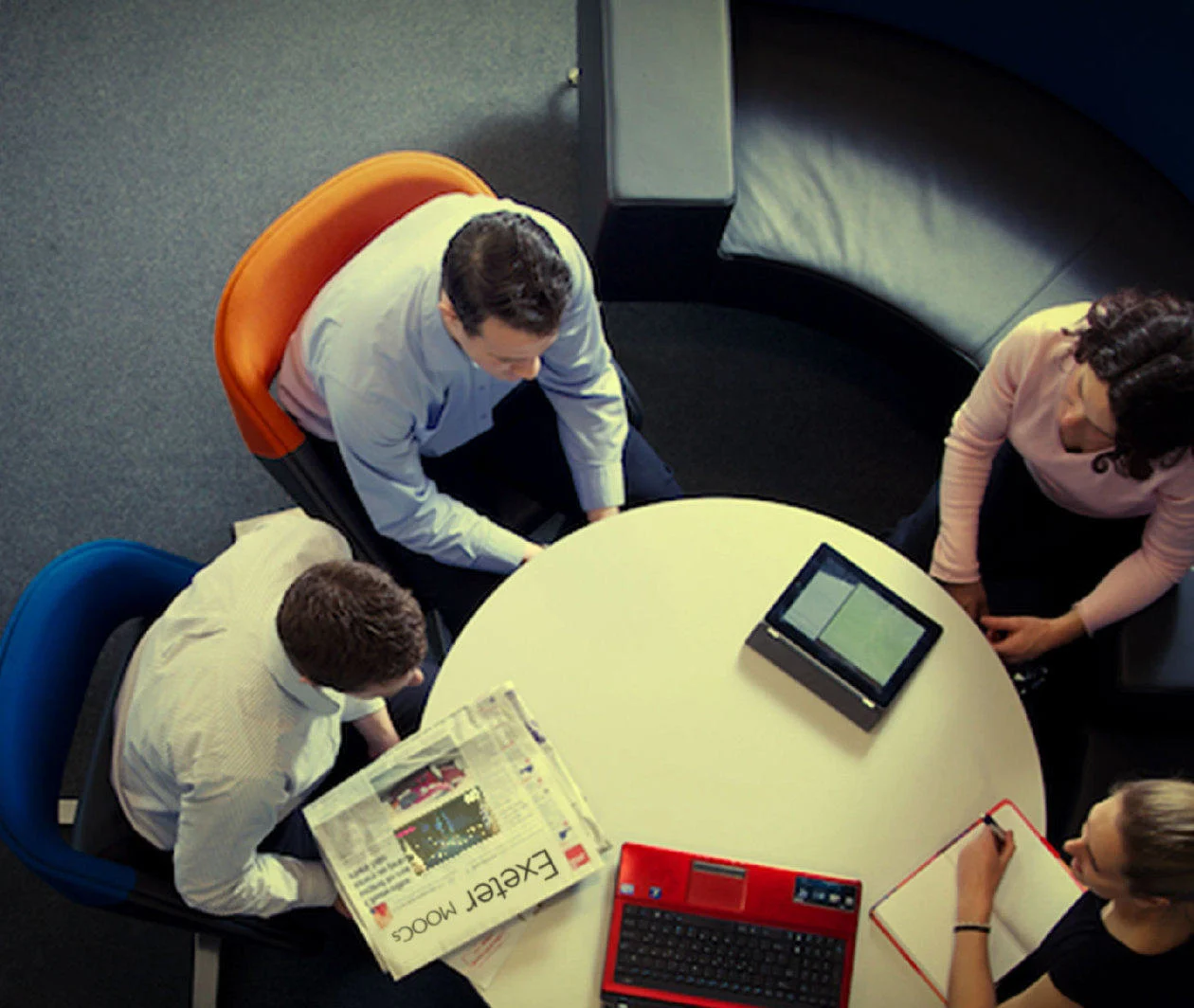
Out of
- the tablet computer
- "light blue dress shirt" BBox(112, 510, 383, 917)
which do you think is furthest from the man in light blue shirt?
the tablet computer

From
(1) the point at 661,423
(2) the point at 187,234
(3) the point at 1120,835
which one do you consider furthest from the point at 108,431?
(3) the point at 1120,835

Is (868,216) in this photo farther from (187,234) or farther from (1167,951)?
(187,234)

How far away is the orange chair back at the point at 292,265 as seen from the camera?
152cm

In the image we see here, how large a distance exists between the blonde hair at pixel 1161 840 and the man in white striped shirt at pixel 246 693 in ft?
3.18

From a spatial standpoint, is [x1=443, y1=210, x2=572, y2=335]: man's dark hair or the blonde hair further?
[x1=443, y1=210, x2=572, y2=335]: man's dark hair

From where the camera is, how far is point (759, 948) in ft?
4.71

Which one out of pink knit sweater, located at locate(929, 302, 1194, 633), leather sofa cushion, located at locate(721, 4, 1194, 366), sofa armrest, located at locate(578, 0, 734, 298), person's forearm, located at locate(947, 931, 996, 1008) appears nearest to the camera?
person's forearm, located at locate(947, 931, 996, 1008)

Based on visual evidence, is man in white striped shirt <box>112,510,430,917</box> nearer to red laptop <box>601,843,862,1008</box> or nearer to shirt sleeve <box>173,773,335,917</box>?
shirt sleeve <box>173,773,335,917</box>

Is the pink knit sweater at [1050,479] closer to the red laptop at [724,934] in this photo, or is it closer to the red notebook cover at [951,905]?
the red notebook cover at [951,905]

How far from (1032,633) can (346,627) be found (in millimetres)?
1241

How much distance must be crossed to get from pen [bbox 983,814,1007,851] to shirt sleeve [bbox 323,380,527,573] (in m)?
0.88

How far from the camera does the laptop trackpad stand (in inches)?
57.2

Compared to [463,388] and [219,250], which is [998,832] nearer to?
[463,388]

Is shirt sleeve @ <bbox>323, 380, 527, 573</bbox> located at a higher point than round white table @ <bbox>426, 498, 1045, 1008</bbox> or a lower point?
higher
